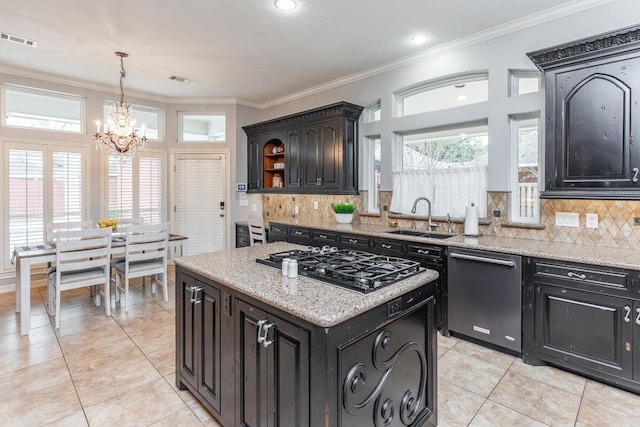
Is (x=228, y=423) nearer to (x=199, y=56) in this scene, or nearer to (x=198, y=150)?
(x=199, y=56)

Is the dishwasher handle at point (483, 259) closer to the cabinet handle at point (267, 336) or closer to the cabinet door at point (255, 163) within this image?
the cabinet handle at point (267, 336)

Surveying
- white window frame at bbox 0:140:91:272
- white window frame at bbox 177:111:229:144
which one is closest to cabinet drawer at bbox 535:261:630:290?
white window frame at bbox 177:111:229:144

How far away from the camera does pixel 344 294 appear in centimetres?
154

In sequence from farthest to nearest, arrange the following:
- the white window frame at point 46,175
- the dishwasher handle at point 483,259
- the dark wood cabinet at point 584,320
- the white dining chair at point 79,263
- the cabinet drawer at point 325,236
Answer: the white window frame at point 46,175
the cabinet drawer at point 325,236
the white dining chair at point 79,263
the dishwasher handle at point 483,259
the dark wood cabinet at point 584,320

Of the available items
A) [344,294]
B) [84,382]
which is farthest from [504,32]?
[84,382]

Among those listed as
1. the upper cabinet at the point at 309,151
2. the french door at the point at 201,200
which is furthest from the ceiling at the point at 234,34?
the french door at the point at 201,200

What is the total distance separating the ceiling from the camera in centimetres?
302

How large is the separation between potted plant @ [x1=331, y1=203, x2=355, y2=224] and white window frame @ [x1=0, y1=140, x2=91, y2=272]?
3.84m

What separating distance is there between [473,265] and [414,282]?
154cm

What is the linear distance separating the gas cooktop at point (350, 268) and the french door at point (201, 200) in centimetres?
415

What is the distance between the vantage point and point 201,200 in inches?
243

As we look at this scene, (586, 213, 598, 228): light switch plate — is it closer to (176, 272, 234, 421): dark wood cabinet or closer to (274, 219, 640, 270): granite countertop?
(274, 219, 640, 270): granite countertop

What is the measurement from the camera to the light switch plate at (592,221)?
294 centimetres

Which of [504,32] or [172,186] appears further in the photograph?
[172,186]
